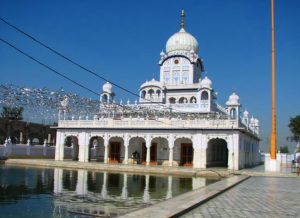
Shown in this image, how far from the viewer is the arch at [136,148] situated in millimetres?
32081

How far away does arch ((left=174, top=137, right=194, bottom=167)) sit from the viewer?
101 ft

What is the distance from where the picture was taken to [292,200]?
438 inches

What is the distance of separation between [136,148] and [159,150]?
2.06 metres

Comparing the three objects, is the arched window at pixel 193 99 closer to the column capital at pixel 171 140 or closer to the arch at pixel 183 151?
the arch at pixel 183 151

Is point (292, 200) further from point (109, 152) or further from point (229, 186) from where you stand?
point (109, 152)

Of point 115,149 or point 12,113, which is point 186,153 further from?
point 12,113

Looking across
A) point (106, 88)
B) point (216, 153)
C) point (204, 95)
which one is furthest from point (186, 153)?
point (106, 88)

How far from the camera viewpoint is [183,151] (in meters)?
31.1

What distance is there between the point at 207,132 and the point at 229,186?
14261mm

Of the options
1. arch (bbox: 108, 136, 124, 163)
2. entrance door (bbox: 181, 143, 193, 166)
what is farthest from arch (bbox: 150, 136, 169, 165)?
arch (bbox: 108, 136, 124, 163)

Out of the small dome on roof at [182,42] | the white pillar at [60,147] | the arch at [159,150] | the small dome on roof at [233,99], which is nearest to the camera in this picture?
the small dome on roof at [233,99]

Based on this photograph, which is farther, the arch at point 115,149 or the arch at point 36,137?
the arch at point 36,137

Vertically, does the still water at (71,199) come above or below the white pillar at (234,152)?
below

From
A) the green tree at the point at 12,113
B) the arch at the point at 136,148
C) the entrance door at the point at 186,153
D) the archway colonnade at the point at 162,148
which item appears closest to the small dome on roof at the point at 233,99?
the archway colonnade at the point at 162,148
